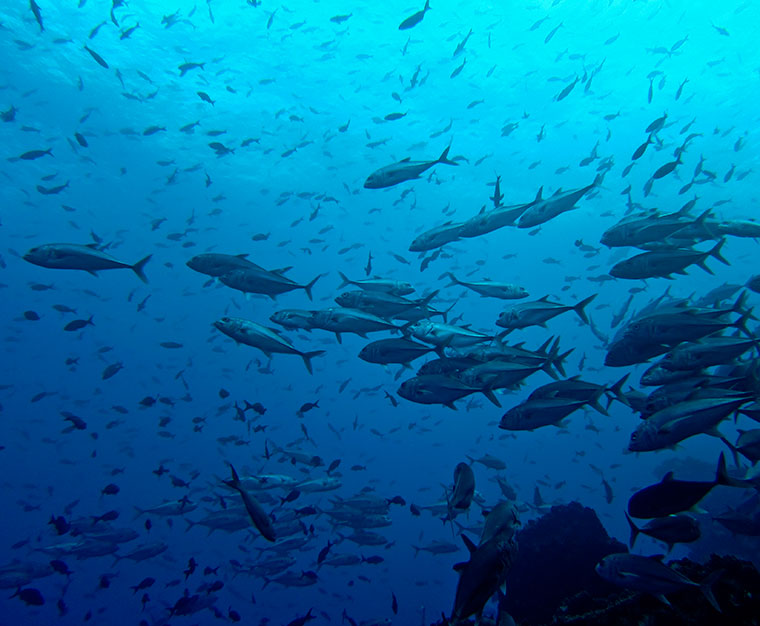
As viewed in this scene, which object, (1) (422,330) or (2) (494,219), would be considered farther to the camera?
(2) (494,219)

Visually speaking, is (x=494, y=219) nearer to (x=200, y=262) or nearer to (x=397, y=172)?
(x=397, y=172)

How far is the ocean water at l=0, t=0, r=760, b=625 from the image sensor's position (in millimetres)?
23094

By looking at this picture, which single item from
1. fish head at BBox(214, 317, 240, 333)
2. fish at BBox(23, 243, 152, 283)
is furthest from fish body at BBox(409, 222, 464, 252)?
fish at BBox(23, 243, 152, 283)

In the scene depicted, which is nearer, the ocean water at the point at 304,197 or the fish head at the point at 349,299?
the fish head at the point at 349,299

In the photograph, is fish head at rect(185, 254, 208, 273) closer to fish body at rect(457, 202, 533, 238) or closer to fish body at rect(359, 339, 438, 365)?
fish body at rect(359, 339, 438, 365)

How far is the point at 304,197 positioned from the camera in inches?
999

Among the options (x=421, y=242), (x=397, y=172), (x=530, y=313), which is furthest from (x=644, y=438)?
(x=397, y=172)

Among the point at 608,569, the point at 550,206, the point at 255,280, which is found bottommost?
the point at 608,569

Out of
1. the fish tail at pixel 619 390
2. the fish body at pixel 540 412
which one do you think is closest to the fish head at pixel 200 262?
the fish body at pixel 540 412

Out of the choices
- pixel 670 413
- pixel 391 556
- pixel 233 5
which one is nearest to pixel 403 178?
pixel 670 413

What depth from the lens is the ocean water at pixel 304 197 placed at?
75.8 feet

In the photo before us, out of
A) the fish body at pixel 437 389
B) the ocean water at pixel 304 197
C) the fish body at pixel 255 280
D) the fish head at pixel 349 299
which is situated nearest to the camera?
the fish body at pixel 437 389

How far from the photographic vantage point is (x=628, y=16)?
23.6 meters

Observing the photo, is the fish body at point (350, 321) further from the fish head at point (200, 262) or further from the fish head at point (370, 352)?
the fish head at point (200, 262)
